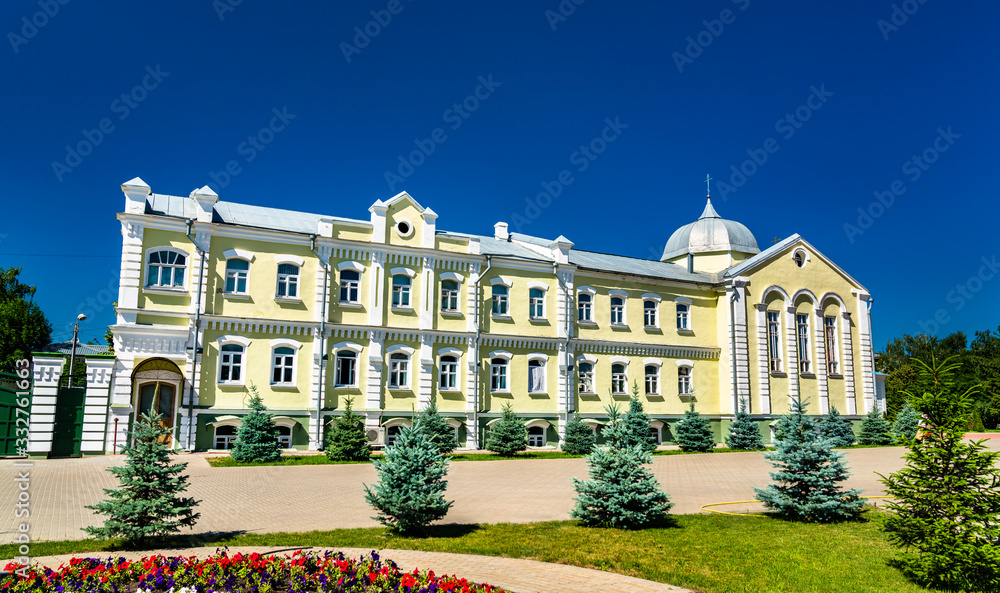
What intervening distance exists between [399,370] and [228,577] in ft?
64.2

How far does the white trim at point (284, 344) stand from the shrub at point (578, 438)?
11.3m

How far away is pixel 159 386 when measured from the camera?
22812mm

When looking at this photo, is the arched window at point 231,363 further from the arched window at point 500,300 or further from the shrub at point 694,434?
the shrub at point 694,434

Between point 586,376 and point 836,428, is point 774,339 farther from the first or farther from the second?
point 586,376

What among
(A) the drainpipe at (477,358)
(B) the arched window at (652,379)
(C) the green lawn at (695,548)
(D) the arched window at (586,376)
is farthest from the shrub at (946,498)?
(B) the arched window at (652,379)

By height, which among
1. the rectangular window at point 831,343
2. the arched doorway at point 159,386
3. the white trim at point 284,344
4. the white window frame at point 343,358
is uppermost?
the rectangular window at point 831,343

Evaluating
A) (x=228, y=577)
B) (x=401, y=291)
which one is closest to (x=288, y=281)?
(x=401, y=291)

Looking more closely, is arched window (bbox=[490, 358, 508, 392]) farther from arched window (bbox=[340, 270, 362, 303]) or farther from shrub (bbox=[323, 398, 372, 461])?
shrub (bbox=[323, 398, 372, 461])

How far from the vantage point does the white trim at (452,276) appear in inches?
1099

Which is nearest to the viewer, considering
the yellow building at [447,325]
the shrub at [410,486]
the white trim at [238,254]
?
the shrub at [410,486]

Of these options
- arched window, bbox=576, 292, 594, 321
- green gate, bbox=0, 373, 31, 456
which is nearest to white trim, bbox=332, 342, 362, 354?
→ green gate, bbox=0, 373, 31, 456

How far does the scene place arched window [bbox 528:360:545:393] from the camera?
96.3 feet

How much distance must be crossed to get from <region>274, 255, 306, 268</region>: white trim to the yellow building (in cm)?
4

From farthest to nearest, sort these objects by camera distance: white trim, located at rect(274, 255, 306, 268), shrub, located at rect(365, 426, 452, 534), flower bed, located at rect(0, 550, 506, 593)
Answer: white trim, located at rect(274, 255, 306, 268) < shrub, located at rect(365, 426, 452, 534) < flower bed, located at rect(0, 550, 506, 593)
